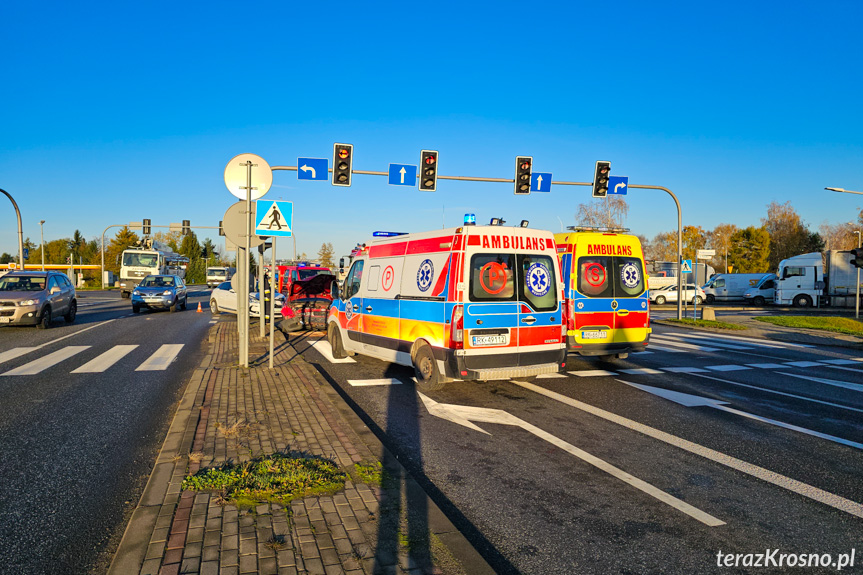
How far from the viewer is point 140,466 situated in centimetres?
504

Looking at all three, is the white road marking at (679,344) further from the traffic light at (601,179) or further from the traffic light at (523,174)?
the traffic light at (523,174)

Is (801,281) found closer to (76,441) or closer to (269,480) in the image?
(269,480)

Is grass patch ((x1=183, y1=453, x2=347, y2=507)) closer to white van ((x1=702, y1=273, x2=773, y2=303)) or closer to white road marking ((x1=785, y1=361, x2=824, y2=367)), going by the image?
white road marking ((x1=785, y1=361, x2=824, y2=367))

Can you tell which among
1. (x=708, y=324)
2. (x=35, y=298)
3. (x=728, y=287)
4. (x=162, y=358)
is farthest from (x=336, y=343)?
(x=728, y=287)

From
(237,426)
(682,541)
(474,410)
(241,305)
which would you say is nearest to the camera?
(682,541)

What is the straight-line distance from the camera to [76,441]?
5.71 meters

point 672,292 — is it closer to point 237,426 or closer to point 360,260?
point 360,260

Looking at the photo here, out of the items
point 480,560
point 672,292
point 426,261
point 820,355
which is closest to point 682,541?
point 480,560

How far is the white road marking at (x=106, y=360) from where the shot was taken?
9.90m

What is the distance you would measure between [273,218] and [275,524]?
6.15 meters

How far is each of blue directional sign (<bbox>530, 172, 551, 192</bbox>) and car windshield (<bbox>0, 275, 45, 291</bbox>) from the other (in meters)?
16.4

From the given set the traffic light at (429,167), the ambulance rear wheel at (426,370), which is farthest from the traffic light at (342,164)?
the ambulance rear wheel at (426,370)

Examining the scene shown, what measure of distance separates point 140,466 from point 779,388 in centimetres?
928

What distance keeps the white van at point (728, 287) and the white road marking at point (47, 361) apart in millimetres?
45436
